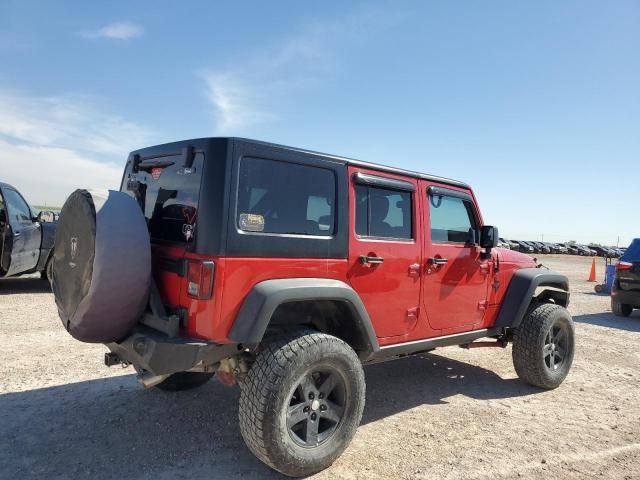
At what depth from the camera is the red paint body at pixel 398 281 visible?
273 centimetres

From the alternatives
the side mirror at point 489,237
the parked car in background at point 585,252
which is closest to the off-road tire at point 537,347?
the side mirror at point 489,237

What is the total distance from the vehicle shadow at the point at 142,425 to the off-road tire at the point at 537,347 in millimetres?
201

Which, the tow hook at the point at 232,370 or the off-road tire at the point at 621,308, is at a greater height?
the tow hook at the point at 232,370

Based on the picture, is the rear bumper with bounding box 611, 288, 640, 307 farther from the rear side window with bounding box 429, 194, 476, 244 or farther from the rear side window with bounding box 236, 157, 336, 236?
the rear side window with bounding box 236, 157, 336, 236

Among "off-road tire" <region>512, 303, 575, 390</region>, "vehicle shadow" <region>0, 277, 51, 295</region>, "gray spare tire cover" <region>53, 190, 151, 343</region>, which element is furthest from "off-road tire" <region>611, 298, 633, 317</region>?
"vehicle shadow" <region>0, 277, 51, 295</region>

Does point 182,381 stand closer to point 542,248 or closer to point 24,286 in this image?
point 24,286

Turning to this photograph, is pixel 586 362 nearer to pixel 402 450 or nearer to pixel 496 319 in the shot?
pixel 496 319

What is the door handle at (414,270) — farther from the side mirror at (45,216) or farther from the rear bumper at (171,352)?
the side mirror at (45,216)

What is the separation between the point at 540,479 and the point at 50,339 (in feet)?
17.9

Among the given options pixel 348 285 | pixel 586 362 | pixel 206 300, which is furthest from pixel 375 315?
pixel 586 362

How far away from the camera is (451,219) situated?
4.32m

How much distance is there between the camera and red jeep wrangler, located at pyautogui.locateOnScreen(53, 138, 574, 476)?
8.93 feet

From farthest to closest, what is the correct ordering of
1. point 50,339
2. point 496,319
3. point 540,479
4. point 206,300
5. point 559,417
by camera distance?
point 50,339, point 496,319, point 559,417, point 540,479, point 206,300

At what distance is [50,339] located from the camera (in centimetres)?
566
